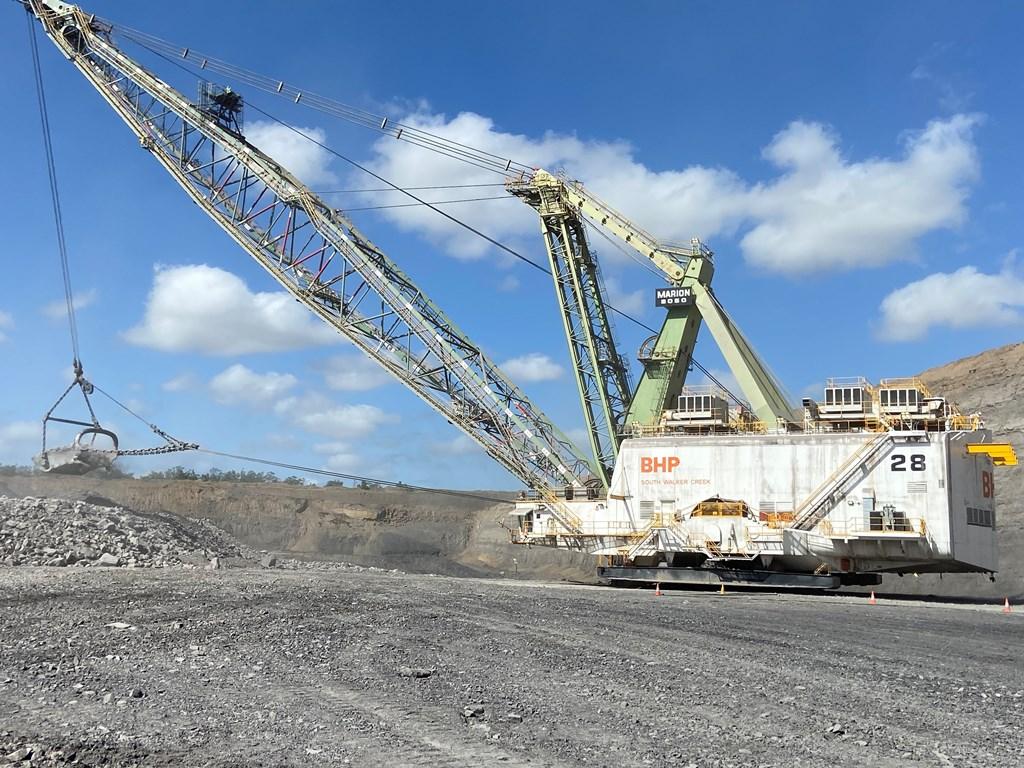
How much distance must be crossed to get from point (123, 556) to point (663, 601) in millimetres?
14885

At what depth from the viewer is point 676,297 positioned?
27.8m

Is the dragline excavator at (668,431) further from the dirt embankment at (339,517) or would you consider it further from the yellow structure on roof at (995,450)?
the dirt embankment at (339,517)

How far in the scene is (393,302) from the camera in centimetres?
3017

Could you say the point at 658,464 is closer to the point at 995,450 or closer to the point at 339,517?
the point at 995,450

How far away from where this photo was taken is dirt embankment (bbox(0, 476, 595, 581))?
4634 cm

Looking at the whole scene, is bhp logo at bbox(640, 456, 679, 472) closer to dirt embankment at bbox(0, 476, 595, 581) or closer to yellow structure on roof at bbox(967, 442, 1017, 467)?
yellow structure on roof at bbox(967, 442, 1017, 467)

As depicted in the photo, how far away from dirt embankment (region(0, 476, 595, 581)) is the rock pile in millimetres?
13285

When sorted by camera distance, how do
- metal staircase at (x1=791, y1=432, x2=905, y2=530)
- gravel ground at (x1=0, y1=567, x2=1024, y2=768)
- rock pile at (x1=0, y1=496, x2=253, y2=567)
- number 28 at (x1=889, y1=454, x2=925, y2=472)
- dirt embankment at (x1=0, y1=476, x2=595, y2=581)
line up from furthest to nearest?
dirt embankment at (x1=0, y1=476, x2=595, y2=581), rock pile at (x1=0, y1=496, x2=253, y2=567), metal staircase at (x1=791, y1=432, x2=905, y2=530), number 28 at (x1=889, y1=454, x2=925, y2=472), gravel ground at (x1=0, y1=567, x2=1024, y2=768)

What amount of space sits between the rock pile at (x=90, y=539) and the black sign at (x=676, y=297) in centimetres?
1515

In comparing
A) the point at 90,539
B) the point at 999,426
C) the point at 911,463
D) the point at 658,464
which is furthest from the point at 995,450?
the point at 999,426

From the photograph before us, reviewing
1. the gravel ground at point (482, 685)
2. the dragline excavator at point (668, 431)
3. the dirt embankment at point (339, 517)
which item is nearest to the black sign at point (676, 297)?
the dragline excavator at point (668, 431)

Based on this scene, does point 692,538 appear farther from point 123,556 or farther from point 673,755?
point 673,755

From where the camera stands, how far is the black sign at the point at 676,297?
1091 inches

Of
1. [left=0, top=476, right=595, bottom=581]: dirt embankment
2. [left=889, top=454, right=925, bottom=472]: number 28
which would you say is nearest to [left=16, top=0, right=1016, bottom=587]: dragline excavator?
[left=889, top=454, right=925, bottom=472]: number 28
